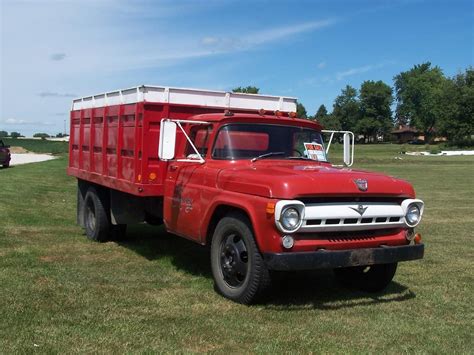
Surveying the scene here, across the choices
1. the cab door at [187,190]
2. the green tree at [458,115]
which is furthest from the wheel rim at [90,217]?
the green tree at [458,115]

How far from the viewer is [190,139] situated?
6902mm

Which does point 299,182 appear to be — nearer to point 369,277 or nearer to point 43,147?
point 369,277

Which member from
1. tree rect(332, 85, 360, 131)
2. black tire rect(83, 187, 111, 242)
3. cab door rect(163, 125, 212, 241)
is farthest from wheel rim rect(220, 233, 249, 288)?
tree rect(332, 85, 360, 131)

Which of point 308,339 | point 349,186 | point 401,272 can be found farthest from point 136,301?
point 401,272

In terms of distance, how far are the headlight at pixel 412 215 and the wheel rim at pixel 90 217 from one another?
18.2ft

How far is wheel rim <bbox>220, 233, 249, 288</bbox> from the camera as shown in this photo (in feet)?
19.0

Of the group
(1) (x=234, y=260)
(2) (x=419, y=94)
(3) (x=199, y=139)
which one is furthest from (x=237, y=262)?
(2) (x=419, y=94)

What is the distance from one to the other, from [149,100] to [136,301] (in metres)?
2.80

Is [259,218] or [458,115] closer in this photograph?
[259,218]

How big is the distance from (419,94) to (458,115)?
2032 inches

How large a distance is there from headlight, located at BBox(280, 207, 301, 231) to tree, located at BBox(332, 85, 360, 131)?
14369 cm

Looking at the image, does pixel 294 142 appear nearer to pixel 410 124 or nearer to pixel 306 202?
pixel 306 202

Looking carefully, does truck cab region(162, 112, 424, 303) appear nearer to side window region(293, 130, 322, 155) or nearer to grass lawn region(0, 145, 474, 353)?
side window region(293, 130, 322, 155)

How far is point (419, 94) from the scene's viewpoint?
480 ft
